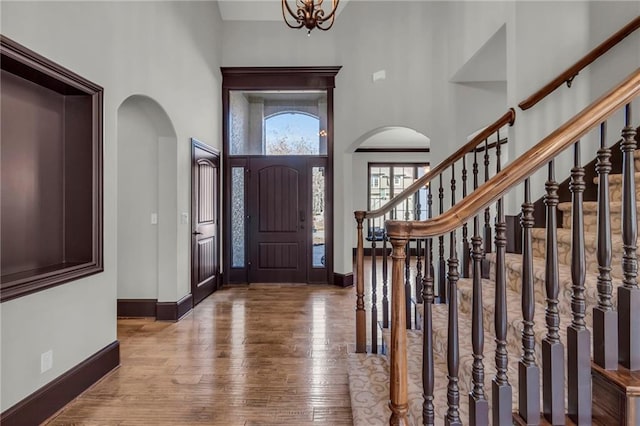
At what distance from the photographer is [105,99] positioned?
282 cm

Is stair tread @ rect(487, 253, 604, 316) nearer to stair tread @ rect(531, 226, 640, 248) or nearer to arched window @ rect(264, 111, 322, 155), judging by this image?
stair tread @ rect(531, 226, 640, 248)

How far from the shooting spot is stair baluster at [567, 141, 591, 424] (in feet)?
4.00

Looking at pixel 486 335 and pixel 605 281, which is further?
pixel 486 335

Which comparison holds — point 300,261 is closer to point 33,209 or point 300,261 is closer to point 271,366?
point 271,366

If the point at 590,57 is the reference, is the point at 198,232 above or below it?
below

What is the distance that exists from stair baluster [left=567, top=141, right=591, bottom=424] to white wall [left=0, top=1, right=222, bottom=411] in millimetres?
2695

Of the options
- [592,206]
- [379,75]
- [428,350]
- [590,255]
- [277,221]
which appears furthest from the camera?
[277,221]

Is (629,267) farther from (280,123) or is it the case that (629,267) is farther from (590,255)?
(280,123)

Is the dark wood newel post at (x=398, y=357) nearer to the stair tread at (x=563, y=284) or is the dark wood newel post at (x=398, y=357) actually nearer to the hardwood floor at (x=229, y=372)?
the stair tread at (x=563, y=284)

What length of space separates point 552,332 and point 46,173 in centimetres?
302

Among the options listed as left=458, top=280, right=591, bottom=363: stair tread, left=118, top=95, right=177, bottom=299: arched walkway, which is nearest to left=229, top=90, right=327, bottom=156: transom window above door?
left=118, top=95, right=177, bottom=299: arched walkway

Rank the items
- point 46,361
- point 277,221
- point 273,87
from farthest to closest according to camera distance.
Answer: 1. point 277,221
2. point 273,87
3. point 46,361

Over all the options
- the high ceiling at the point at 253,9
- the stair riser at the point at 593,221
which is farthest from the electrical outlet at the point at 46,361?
the high ceiling at the point at 253,9

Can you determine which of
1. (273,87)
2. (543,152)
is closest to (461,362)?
(543,152)
